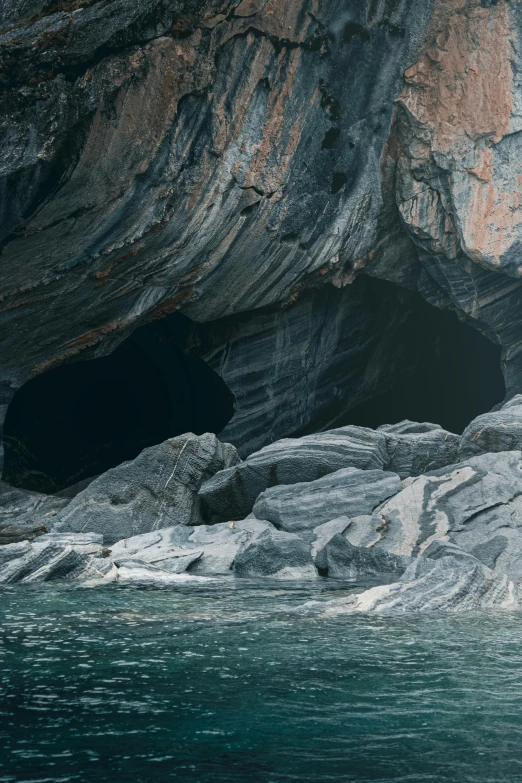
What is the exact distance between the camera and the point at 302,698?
5.92 metres

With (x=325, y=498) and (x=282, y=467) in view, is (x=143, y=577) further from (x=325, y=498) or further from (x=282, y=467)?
(x=282, y=467)

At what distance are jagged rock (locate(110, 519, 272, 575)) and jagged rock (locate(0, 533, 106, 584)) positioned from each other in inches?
21.2

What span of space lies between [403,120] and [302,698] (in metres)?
A: 16.8

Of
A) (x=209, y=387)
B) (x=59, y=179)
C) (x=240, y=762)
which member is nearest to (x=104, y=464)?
(x=209, y=387)

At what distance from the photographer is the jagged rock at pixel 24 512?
1538 cm

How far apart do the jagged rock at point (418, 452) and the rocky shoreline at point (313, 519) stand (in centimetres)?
2

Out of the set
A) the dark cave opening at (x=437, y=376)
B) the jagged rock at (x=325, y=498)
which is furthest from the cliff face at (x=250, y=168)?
the jagged rock at (x=325, y=498)

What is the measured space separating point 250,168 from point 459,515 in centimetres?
876

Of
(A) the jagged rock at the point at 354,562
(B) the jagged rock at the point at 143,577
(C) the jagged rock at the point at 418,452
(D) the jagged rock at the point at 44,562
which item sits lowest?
(A) the jagged rock at the point at 354,562

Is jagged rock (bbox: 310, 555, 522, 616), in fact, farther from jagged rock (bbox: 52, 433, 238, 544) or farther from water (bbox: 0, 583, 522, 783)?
jagged rock (bbox: 52, 433, 238, 544)

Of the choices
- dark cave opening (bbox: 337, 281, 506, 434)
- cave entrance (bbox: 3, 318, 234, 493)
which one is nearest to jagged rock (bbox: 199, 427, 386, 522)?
cave entrance (bbox: 3, 318, 234, 493)

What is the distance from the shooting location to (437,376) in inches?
1118

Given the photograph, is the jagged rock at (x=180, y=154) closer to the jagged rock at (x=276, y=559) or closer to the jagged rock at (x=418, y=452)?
the jagged rock at (x=418, y=452)

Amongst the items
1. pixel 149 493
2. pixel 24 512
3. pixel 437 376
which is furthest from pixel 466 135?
pixel 24 512
